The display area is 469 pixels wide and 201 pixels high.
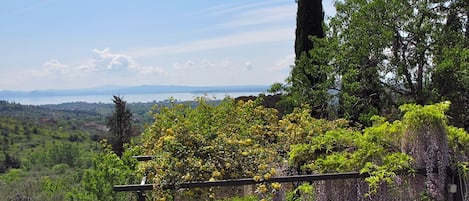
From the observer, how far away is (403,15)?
571 centimetres

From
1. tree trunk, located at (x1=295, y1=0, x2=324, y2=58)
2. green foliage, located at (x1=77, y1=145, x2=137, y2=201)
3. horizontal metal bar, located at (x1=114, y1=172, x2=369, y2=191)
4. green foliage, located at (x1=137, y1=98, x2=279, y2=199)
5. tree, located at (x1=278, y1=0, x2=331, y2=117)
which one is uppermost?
tree trunk, located at (x1=295, y1=0, x2=324, y2=58)

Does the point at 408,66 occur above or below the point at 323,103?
above

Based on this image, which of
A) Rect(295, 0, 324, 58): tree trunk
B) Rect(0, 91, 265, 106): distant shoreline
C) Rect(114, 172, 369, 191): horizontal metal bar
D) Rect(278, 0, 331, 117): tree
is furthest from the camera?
Rect(295, 0, 324, 58): tree trunk

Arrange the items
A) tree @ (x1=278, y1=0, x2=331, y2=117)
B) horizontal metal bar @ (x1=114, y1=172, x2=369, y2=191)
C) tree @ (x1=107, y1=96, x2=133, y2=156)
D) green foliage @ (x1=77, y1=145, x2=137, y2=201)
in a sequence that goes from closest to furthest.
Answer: horizontal metal bar @ (x1=114, y1=172, x2=369, y2=191), green foliage @ (x1=77, y1=145, x2=137, y2=201), tree @ (x1=278, y1=0, x2=331, y2=117), tree @ (x1=107, y1=96, x2=133, y2=156)

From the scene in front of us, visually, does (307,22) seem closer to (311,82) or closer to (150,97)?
(311,82)

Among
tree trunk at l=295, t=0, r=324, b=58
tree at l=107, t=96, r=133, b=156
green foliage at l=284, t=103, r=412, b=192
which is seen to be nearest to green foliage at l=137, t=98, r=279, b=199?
green foliage at l=284, t=103, r=412, b=192

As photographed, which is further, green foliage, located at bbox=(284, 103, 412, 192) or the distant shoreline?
the distant shoreline

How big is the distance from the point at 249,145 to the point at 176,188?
774 millimetres

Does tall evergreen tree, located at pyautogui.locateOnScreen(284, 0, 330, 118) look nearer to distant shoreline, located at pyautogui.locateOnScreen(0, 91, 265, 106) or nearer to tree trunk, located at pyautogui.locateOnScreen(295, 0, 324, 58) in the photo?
distant shoreline, located at pyautogui.locateOnScreen(0, 91, 265, 106)

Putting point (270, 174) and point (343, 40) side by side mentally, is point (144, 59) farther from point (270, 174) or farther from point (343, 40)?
point (270, 174)

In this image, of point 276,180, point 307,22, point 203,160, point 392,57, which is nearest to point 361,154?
point 276,180

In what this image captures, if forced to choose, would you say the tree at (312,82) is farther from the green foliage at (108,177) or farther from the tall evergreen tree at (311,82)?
the green foliage at (108,177)

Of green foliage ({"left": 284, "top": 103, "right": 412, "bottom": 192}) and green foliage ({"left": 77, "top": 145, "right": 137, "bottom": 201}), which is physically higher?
green foliage ({"left": 284, "top": 103, "right": 412, "bottom": 192})

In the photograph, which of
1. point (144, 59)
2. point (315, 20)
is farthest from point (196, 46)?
point (315, 20)
